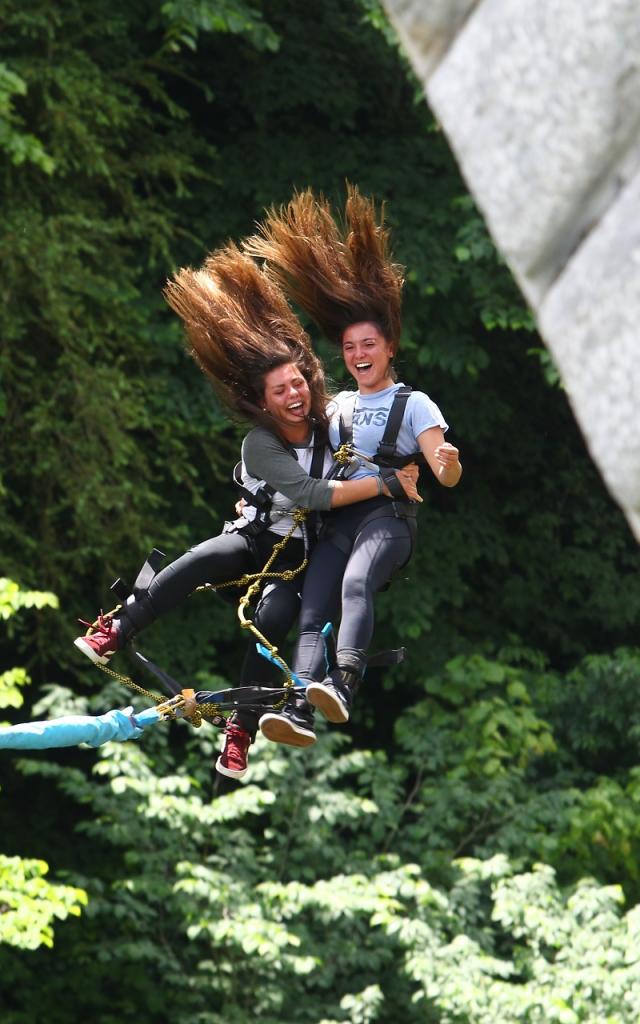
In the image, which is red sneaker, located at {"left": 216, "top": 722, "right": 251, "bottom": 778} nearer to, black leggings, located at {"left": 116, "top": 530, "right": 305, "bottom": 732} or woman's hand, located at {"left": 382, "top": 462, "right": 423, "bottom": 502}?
black leggings, located at {"left": 116, "top": 530, "right": 305, "bottom": 732}

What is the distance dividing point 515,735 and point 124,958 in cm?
298

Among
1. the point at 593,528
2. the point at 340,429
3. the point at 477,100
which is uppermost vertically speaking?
the point at 477,100

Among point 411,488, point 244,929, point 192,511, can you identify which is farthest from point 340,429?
point 192,511

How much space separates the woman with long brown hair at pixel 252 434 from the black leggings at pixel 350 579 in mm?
135

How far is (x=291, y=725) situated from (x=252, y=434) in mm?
775

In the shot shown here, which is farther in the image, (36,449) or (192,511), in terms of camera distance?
(192,511)

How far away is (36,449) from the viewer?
9641mm

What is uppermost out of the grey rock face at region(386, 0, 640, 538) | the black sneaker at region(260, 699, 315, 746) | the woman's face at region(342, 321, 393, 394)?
the grey rock face at region(386, 0, 640, 538)

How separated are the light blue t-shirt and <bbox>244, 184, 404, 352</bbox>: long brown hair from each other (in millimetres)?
163

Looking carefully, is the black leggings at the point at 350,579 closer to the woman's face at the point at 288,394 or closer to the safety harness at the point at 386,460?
the safety harness at the point at 386,460

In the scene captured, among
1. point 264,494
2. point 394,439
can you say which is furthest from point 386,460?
point 264,494

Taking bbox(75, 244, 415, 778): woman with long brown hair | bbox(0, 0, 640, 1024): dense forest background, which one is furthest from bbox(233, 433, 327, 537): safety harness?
bbox(0, 0, 640, 1024): dense forest background

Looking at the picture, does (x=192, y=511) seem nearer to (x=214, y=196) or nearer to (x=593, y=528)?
(x=214, y=196)

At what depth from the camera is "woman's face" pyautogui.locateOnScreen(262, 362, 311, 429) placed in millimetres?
4141
